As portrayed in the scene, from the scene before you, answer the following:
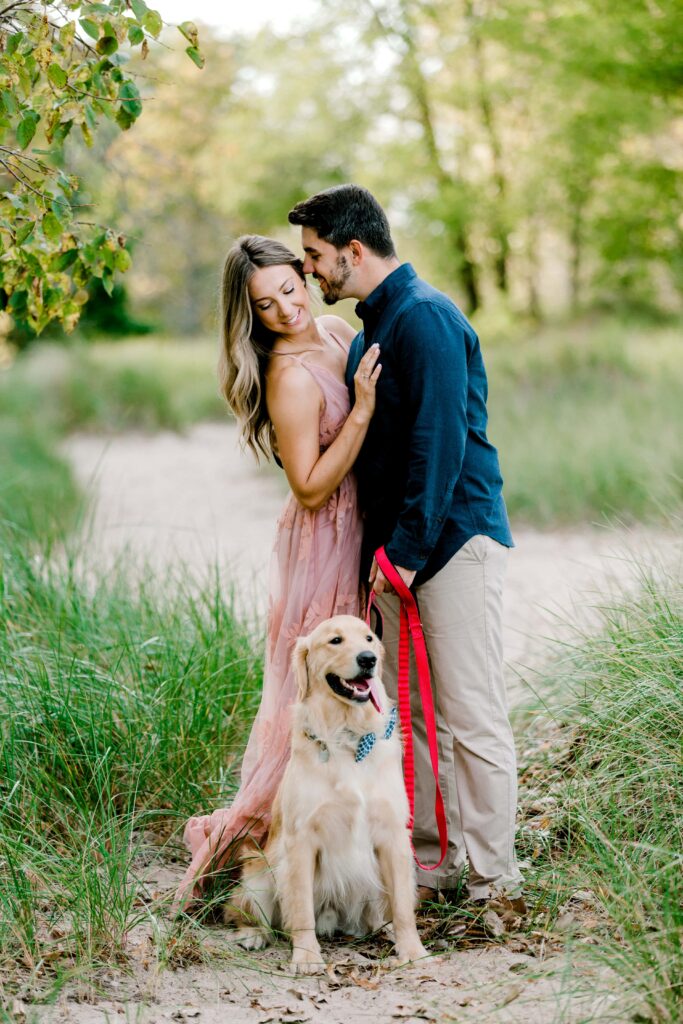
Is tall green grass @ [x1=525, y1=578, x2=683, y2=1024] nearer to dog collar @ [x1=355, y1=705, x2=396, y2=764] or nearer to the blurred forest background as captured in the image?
dog collar @ [x1=355, y1=705, x2=396, y2=764]

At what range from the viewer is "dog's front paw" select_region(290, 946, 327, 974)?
3.43 m

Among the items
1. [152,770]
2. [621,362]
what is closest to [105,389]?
[621,362]

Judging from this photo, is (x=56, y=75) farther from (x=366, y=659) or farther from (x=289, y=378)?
(x=366, y=659)

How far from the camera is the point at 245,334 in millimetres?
3830

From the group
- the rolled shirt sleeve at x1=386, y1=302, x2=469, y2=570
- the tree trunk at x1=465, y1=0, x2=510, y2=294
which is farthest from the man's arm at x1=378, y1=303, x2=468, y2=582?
the tree trunk at x1=465, y1=0, x2=510, y2=294

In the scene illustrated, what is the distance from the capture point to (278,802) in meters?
3.75

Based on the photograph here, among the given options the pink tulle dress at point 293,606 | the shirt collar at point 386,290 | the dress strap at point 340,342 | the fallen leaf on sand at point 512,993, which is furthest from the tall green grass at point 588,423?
the fallen leaf on sand at point 512,993

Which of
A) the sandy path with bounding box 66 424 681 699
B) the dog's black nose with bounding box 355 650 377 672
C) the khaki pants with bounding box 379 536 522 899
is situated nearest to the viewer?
the dog's black nose with bounding box 355 650 377 672

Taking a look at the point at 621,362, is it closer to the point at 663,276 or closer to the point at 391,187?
the point at 663,276

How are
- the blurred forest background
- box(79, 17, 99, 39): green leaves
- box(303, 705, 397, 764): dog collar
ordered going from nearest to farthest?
box(79, 17, 99, 39): green leaves < box(303, 705, 397, 764): dog collar < the blurred forest background

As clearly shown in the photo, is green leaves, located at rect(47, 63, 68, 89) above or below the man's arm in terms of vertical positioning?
above

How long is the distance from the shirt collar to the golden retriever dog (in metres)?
1.10

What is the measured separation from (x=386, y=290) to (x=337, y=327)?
0.58 m

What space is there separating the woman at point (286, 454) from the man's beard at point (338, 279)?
108 millimetres
